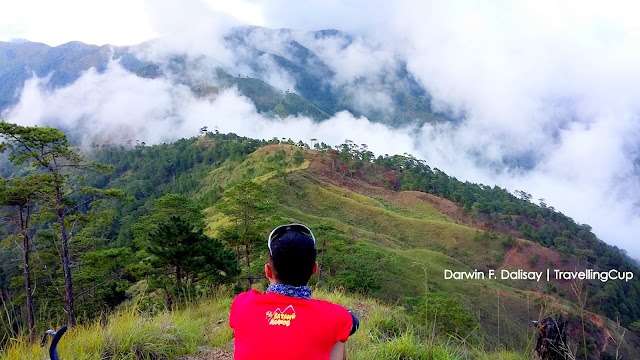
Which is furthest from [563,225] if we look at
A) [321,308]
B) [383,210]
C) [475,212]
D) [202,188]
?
[321,308]

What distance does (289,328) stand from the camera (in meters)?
2.31

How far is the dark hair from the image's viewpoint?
246 centimetres

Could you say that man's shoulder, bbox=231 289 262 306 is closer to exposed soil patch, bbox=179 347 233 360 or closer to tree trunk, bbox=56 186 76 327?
exposed soil patch, bbox=179 347 233 360

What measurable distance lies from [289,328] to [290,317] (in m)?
0.06

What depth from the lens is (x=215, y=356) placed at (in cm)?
482

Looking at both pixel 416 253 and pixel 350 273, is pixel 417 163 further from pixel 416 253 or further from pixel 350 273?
pixel 350 273

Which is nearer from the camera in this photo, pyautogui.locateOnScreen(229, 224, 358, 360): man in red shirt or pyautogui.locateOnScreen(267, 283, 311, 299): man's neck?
pyautogui.locateOnScreen(229, 224, 358, 360): man in red shirt

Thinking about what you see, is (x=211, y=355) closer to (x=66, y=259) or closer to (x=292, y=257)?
(x=292, y=257)

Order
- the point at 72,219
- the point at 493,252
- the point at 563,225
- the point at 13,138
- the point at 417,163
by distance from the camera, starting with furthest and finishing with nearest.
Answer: the point at 417,163
the point at 563,225
the point at 493,252
the point at 72,219
the point at 13,138

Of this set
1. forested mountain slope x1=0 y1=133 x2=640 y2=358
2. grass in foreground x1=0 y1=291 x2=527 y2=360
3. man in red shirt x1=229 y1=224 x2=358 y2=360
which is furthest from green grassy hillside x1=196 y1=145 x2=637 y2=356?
man in red shirt x1=229 y1=224 x2=358 y2=360

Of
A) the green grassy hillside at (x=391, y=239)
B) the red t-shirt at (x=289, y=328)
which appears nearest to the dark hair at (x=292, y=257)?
the red t-shirt at (x=289, y=328)

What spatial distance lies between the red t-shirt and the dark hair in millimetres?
132

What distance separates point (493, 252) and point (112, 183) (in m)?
87.3

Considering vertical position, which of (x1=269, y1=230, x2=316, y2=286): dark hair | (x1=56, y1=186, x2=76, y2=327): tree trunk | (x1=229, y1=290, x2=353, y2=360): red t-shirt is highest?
(x1=269, y1=230, x2=316, y2=286): dark hair
